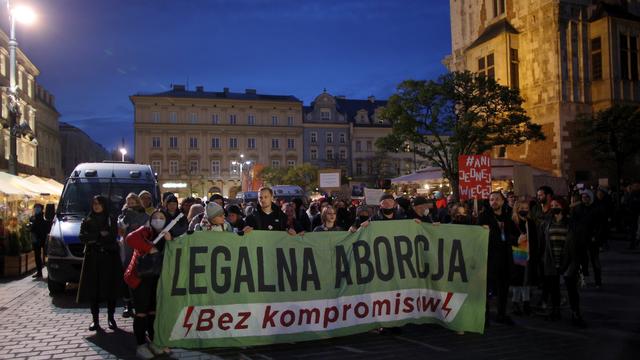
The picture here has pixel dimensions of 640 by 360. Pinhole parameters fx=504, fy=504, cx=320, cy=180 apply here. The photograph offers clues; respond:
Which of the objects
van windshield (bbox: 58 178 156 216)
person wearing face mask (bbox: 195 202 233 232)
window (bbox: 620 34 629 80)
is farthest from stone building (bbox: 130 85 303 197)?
person wearing face mask (bbox: 195 202 233 232)

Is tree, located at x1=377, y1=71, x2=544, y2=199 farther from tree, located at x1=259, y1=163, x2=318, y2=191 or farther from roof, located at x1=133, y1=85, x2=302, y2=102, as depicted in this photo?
roof, located at x1=133, y1=85, x2=302, y2=102

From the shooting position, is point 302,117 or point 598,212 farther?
point 302,117

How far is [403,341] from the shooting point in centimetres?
641

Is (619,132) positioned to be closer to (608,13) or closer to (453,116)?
(453,116)

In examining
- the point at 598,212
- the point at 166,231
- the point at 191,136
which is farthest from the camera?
the point at 191,136

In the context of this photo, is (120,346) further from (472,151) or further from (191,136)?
(191,136)

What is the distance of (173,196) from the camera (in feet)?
30.4

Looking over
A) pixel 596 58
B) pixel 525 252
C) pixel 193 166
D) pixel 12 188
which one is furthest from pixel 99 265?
pixel 193 166

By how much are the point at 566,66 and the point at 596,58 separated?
2.00 meters

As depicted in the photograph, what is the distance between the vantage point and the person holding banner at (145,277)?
223 inches

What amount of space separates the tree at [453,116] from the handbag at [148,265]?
18004mm

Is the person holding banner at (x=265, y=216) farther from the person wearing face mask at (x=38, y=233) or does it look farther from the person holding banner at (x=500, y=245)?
the person wearing face mask at (x=38, y=233)

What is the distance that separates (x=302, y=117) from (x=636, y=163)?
5709cm

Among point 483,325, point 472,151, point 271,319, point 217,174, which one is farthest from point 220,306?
point 217,174
